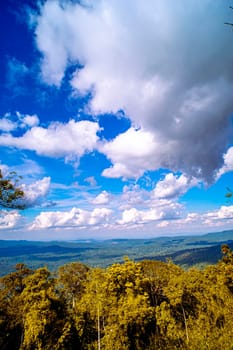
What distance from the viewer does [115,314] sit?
2595 centimetres

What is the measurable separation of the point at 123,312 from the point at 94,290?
25.1 ft

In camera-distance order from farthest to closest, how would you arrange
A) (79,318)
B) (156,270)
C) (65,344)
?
(156,270), (79,318), (65,344)

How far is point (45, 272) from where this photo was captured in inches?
1321

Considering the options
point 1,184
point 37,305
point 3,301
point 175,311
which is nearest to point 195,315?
point 175,311

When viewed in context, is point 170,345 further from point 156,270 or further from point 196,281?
point 156,270

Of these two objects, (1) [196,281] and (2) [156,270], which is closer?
(1) [196,281]

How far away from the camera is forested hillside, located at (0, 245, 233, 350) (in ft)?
82.9

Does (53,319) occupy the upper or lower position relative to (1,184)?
lower

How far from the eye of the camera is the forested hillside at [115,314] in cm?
2528

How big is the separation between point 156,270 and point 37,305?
2379 centimetres

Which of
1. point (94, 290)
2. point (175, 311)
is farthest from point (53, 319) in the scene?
point (175, 311)

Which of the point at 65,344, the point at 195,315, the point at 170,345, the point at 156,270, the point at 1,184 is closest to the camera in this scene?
the point at 1,184

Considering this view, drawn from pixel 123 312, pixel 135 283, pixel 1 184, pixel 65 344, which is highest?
pixel 1 184

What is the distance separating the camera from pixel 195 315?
3338 centimetres
